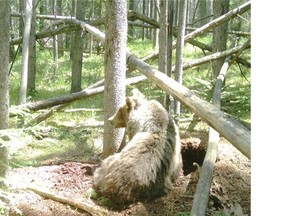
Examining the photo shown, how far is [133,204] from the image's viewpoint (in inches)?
203

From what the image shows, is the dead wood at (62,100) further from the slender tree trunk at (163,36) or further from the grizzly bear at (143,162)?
the grizzly bear at (143,162)

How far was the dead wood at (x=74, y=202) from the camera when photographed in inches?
195

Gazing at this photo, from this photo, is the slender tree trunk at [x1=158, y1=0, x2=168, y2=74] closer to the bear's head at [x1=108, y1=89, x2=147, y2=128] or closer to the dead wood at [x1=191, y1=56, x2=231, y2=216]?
the bear's head at [x1=108, y1=89, x2=147, y2=128]

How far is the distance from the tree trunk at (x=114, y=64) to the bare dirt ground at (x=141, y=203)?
0.68 m

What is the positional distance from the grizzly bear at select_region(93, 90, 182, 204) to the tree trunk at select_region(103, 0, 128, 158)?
0.73ft

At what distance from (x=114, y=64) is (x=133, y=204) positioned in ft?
7.79

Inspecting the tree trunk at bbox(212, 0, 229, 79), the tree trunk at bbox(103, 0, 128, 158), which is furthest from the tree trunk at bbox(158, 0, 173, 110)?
the tree trunk at bbox(212, 0, 229, 79)

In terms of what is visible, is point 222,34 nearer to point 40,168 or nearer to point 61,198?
point 40,168

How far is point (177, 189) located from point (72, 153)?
305 centimetres

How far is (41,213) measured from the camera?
480cm

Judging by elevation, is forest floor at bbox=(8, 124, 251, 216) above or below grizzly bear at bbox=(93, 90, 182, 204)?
below

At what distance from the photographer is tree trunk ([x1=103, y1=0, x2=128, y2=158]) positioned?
617 centimetres

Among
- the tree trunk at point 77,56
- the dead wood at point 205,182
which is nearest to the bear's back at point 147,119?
the dead wood at point 205,182

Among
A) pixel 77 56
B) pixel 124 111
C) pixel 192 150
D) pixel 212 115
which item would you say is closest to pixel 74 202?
pixel 124 111
